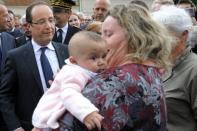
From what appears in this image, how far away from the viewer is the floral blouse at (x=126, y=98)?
2.37 metres

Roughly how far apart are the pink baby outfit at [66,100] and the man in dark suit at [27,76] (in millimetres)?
1976

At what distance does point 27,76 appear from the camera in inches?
188

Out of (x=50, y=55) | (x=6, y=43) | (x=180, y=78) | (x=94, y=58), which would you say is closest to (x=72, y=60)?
(x=94, y=58)

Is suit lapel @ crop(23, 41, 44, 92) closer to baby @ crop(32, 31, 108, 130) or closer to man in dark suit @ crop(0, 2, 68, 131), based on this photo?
man in dark suit @ crop(0, 2, 68, 131)

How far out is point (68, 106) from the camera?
2482 mm

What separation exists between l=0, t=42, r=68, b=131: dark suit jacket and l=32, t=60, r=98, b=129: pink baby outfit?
6.45 feet

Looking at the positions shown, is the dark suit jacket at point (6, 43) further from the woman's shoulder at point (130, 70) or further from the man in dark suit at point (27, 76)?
the woman's shoulder at point (130, 70)

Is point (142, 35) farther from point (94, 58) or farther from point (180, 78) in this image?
point (180, 78)

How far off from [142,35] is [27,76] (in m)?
2.49

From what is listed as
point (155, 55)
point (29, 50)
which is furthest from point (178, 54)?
point (29, 50)

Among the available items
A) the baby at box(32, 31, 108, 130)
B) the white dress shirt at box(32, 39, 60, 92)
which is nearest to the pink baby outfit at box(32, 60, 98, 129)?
the baby at box(32, 31, 108, 130)

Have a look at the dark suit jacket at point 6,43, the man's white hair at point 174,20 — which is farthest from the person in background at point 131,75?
the dark suit jacket at point 6,43

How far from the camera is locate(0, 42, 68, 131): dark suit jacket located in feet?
15.7

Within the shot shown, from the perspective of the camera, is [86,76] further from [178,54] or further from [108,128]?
[178,54]
